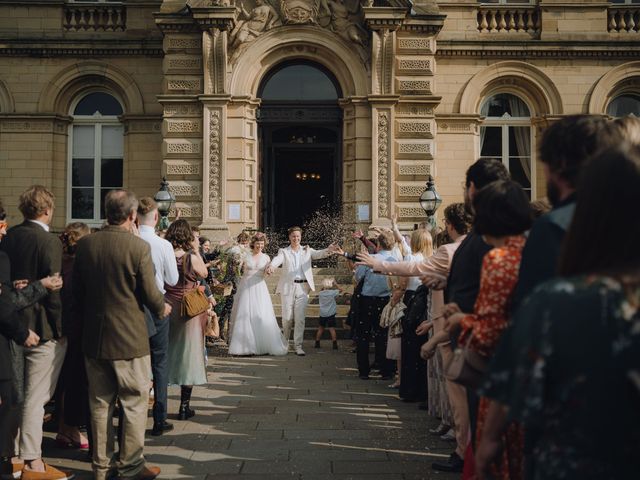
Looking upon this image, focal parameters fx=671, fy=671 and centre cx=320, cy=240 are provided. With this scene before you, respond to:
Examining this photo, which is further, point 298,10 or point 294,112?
point 294,112

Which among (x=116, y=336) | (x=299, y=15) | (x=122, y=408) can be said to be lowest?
(x=122, y=408)

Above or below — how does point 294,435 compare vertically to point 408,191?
below

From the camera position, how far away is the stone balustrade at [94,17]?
59.0ft

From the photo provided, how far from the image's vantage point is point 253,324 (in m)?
12.7

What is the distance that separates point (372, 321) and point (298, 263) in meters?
3.12

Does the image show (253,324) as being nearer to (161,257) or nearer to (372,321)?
(372,321)

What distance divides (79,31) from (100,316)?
47.9ft

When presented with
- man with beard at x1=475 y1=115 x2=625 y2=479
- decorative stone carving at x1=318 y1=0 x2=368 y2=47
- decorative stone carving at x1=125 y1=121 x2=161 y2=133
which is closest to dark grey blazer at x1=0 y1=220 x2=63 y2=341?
man with beard at x1=475 y1=115 x2=625 y2=479

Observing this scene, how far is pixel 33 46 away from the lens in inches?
693

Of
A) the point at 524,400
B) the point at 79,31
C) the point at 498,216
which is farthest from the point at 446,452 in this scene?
the point at 79,31

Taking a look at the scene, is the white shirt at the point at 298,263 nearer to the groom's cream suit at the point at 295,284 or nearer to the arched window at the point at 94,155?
the groom's cream suit at the point at 295,284

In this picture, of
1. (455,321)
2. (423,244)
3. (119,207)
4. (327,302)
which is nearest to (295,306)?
(327,302)

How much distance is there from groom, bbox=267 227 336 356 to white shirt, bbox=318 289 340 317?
0.26 metres

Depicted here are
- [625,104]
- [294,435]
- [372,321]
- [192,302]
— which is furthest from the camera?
[625,104]
